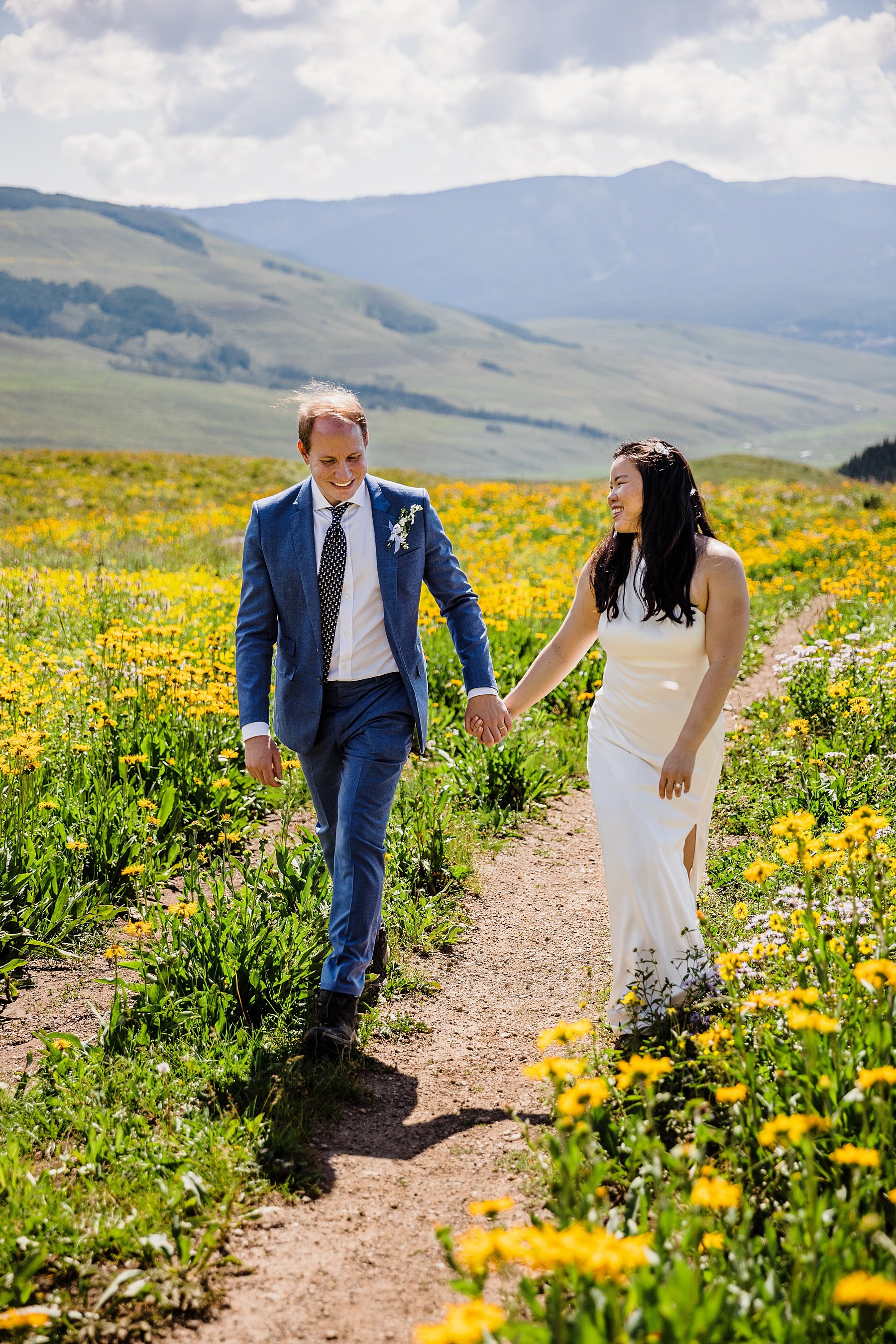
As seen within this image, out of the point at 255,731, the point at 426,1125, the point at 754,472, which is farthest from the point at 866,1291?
the point at 754,472

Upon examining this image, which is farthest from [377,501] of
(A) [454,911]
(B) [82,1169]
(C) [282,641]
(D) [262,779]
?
(B) [82,1169]

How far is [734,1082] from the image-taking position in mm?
2854

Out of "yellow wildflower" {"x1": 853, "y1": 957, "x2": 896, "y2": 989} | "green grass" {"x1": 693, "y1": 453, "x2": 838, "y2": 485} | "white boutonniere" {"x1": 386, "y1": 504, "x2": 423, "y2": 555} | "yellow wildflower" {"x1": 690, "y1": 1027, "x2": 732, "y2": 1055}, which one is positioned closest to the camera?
"yellow wildflower" {"x1": 853, "y1": 957, "x2": 896, "y2": 989}

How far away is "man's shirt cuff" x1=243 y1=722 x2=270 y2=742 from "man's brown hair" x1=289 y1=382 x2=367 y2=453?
3.50ft

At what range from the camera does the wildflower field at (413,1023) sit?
6.77 feet

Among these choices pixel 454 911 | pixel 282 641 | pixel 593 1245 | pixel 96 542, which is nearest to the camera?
pixel 593 1245

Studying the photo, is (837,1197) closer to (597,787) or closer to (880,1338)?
(880,1338)

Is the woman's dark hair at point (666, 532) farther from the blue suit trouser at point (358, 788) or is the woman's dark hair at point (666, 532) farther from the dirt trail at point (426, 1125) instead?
the dirt trail at point (426, 1125)

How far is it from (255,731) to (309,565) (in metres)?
0.67

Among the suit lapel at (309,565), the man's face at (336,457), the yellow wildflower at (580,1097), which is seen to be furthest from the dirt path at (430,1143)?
the man's face at (336,457)

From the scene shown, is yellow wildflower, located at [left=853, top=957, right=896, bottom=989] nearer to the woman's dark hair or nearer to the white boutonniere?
the woman's dark hair

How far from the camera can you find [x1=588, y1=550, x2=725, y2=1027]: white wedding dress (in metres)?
3.54

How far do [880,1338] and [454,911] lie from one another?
3.15 meters

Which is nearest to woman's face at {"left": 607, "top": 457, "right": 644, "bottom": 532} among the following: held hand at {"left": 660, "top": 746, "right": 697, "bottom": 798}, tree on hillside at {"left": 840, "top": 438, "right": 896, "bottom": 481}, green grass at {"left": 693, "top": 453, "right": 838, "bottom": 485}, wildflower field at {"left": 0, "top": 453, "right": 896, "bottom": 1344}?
held hand at {"left": 660, "top": 746, "right": 697, "bottom": 798}
